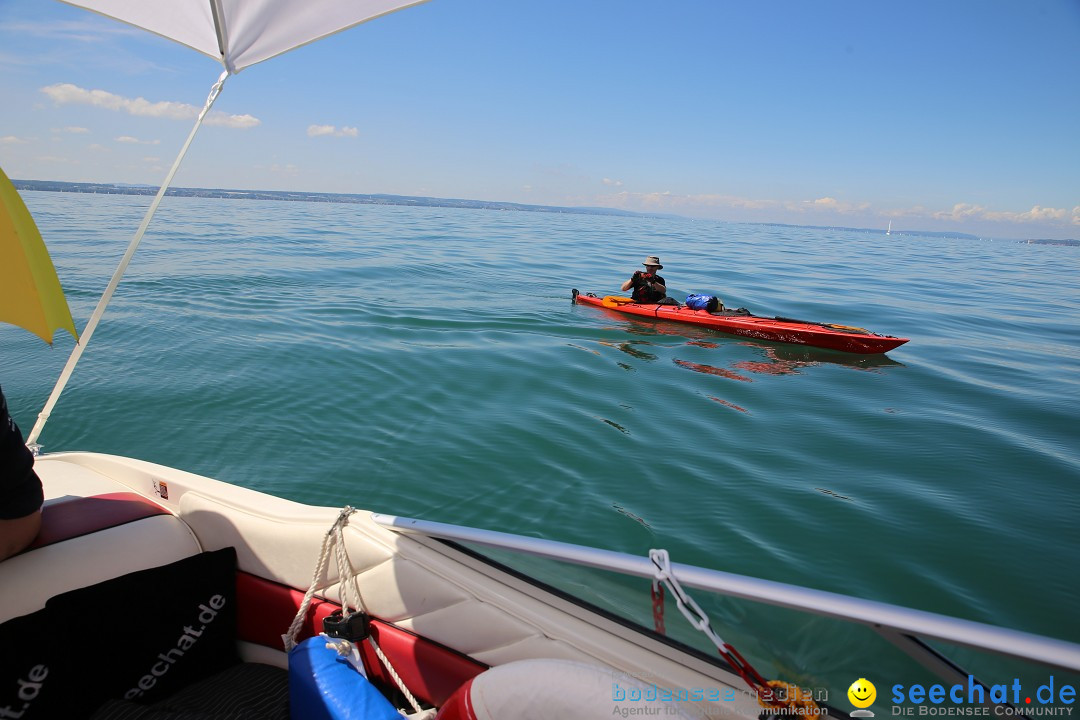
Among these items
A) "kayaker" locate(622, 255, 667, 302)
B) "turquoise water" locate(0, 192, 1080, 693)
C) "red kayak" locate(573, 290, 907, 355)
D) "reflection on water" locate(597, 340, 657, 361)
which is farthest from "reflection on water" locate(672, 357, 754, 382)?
"kayaker" locate(622, 255, 667, 302)

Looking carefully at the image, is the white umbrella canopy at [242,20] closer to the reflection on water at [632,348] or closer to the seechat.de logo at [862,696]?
the seechat.de logo at [862,696]

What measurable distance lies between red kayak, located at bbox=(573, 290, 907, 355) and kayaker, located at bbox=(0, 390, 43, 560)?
9.51m

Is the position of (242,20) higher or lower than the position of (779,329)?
higher

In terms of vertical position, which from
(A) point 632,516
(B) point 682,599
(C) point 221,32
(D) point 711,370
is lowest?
(A) point 632,516

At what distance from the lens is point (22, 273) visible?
2.21 metres

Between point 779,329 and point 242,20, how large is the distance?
28.8 ft

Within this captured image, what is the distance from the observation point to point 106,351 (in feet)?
26.4

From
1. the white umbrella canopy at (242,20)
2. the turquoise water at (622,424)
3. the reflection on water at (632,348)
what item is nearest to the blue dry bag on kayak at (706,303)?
the turquoise water at (622,424)

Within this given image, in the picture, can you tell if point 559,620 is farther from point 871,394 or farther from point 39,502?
point 871,394

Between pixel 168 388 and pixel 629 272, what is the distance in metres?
15.1

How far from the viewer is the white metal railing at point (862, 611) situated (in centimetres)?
123

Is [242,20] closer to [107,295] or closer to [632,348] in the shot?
[107,295]

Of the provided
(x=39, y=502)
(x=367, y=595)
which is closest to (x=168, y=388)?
(x=39, y=502)

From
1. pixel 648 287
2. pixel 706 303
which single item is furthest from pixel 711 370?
pixel 648 287
